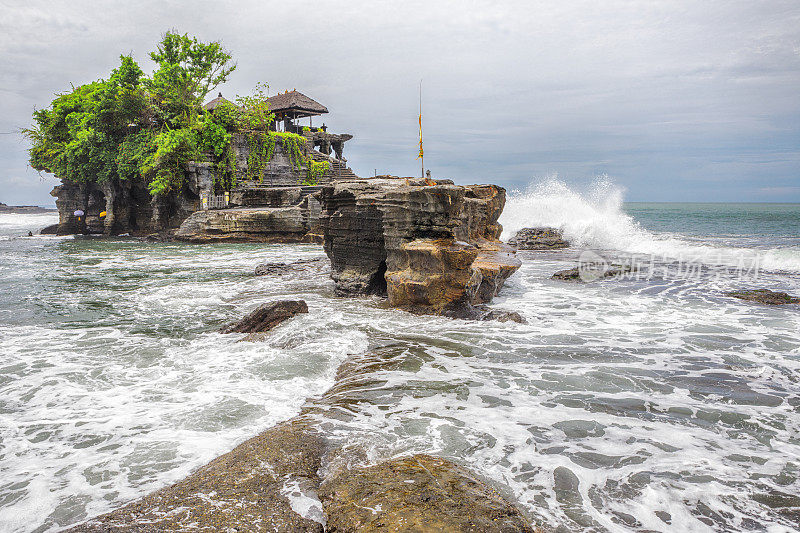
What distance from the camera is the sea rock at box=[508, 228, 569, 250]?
66.9 ft

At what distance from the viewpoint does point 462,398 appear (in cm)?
448

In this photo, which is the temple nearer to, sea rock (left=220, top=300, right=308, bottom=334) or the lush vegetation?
the lush vegetation

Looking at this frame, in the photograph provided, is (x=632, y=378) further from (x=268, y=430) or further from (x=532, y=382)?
(x=268, y=430)

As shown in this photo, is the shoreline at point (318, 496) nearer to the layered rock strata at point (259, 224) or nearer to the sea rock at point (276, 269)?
the sea rock at point (276, 269)

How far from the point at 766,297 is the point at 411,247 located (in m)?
7.18

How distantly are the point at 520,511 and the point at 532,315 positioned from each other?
5.60 m

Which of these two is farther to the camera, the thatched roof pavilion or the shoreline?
the thatched roof pavilion

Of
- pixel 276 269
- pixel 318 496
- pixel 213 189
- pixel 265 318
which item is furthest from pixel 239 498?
pixel 213 189

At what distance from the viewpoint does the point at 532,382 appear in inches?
194

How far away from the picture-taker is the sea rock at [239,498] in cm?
236

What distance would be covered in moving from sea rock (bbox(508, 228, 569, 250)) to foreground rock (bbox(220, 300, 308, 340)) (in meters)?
14.7

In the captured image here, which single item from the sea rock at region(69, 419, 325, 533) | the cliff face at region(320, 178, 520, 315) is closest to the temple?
the cliff face at region(320, 178, 520, 315)

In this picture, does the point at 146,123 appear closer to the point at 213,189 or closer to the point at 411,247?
the point at 213,189

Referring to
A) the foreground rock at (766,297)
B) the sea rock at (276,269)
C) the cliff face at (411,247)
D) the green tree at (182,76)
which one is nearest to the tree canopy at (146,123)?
the green tree at (182,76)
